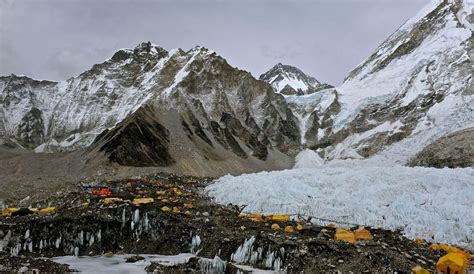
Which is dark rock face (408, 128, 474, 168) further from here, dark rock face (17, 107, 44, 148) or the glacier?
dark rock face (17, 107, 44, 148)

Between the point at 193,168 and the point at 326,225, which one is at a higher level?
the point at 193,168

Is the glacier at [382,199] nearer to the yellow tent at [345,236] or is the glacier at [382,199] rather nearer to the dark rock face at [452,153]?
the yellow tent at [345,236]

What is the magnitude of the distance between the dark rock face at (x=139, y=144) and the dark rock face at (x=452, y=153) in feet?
133

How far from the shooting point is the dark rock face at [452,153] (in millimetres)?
47128

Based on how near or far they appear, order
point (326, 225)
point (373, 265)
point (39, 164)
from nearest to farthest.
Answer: point (373, 265) → point (326, 225) → point (39, 164)

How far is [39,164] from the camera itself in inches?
2689

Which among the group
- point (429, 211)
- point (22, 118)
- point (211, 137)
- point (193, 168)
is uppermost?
point (22, 118)

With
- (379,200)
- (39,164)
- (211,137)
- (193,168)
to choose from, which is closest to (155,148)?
(193,168)

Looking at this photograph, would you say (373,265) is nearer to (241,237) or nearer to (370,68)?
(241,237)

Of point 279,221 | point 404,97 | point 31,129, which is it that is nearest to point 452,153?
point 279,221

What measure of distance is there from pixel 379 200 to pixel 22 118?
13765 centimetres

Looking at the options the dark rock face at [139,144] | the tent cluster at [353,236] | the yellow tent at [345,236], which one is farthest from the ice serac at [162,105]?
the yellow tent at [345,236]

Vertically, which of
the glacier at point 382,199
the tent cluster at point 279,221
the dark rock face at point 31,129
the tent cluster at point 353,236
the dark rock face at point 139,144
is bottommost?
the tent cluster at point 353,236

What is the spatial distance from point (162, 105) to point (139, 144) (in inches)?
1293
